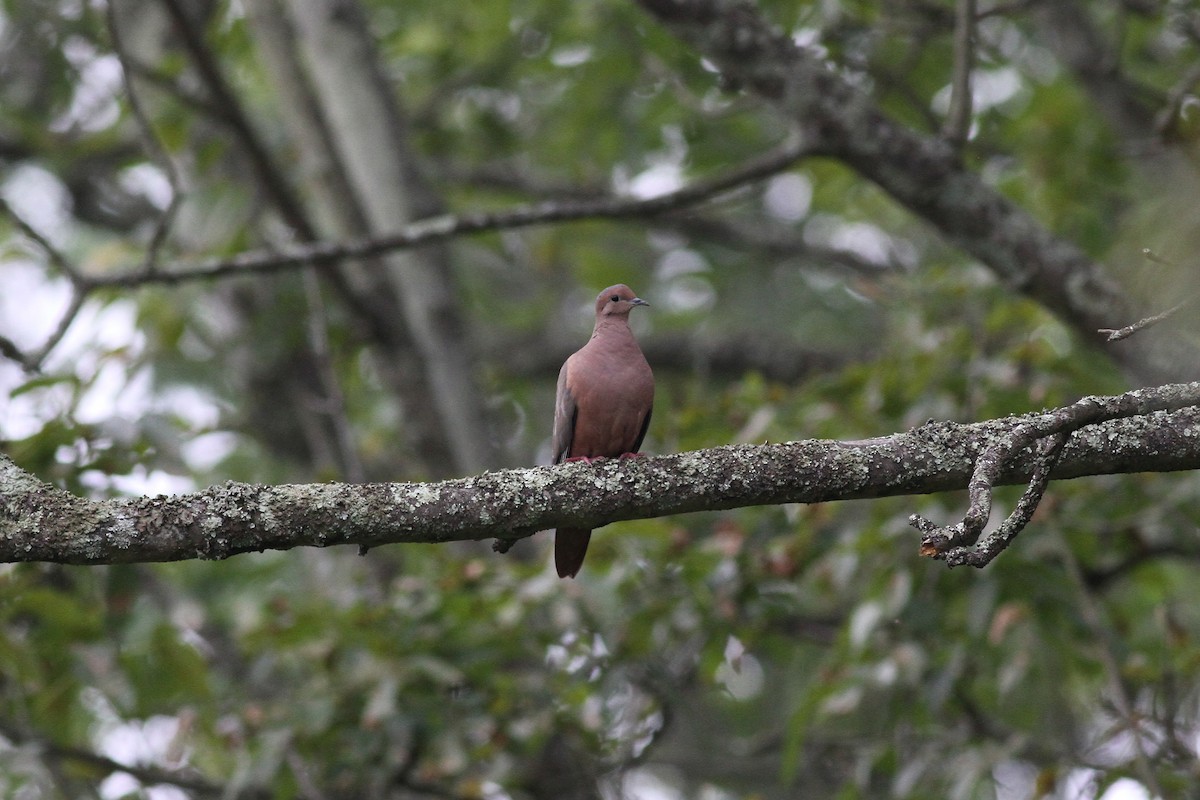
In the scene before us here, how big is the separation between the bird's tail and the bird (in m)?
0.06

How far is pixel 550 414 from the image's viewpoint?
1027 centimetres

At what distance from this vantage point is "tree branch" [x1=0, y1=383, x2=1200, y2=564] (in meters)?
2.97

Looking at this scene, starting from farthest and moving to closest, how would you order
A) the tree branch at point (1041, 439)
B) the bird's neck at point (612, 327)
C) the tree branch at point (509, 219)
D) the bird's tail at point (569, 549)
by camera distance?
the tree branch at point (509, 219) → the bird's neck at point (612, 327) → the bird's tail at point (569, 549) → the tree branch at point (1041, 439)

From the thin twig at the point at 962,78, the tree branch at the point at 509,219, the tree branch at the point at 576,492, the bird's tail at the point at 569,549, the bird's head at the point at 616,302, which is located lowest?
the bird's tail at the point at 569,549

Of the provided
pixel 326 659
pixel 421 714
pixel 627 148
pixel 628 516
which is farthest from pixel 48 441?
pixel 627 148

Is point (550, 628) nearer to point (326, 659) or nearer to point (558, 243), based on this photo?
point (326, 659)

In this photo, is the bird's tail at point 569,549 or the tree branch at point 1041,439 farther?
the bird's tail at point 569,549

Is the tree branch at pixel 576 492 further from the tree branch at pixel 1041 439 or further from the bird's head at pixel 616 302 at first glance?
the bird's head at pixel 616 302

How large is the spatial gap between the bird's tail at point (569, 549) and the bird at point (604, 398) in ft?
0.18

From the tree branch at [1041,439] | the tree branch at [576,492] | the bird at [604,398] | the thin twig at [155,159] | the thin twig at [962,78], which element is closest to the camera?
the tree branch at [1041,439]

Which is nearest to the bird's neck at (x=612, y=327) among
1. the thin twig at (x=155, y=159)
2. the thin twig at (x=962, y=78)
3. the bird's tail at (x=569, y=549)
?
the bird's tail at (x=569, y=549)

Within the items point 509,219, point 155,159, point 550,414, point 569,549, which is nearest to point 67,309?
point 155,159

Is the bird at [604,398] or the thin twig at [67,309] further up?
the thin twig at [67,309]

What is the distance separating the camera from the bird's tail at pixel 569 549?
15.1 feet
